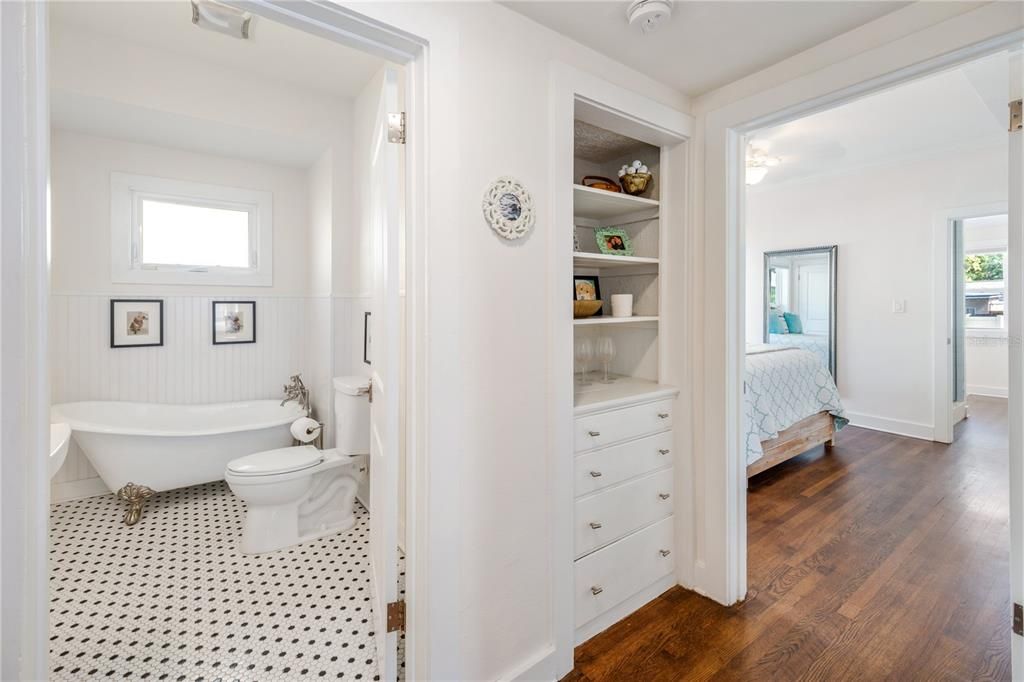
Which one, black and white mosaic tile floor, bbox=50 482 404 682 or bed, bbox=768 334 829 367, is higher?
bed, bbox=768 334 829 367

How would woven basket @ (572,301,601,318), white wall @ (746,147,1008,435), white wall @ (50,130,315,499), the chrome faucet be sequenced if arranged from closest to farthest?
woven basket @ (572,301,601,318)
white wall @ (50,130,315,499)
the chrome faucet
white wall @ (746,147,1008,435)

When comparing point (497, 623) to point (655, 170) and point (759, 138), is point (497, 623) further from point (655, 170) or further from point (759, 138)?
point (759, 138)

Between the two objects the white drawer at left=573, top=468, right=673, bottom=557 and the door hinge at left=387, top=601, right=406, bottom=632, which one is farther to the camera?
the white drawer at left=573, top=468, right=673, bottom=557

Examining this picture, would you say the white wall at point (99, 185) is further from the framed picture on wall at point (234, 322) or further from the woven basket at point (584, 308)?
the woven basket at point (584, 308)

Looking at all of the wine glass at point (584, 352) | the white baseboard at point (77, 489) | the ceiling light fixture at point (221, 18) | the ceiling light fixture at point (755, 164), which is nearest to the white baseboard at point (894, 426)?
the ceiling light fixture at point (755, 164)

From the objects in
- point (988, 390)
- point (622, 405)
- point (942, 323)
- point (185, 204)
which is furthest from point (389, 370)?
point (988, 390)

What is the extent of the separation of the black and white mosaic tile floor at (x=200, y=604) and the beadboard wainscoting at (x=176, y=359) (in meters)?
0.76

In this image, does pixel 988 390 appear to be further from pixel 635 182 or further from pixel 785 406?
pixel 635 182

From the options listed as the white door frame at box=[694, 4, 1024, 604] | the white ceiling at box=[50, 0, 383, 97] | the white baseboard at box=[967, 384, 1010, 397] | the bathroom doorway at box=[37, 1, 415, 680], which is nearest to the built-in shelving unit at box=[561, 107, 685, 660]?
the white door frame at box=[694, 4, 1024, 604]

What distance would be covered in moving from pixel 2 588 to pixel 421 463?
3.39 feet

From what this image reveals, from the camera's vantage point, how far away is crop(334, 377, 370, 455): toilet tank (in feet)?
7.93

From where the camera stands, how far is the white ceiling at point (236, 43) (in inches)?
81.7

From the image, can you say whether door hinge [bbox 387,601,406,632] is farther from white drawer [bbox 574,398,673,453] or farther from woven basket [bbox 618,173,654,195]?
woven basket [bbox 618,173,654,195]

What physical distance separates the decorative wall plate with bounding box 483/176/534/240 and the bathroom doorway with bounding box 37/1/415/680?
28 centimetres
